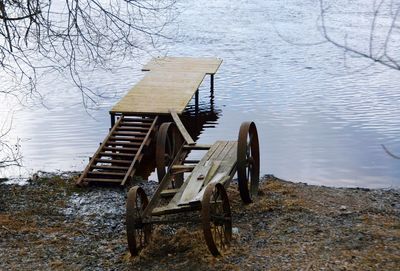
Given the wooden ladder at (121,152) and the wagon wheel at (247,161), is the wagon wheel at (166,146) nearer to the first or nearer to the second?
the wooden ladder at (121,152)

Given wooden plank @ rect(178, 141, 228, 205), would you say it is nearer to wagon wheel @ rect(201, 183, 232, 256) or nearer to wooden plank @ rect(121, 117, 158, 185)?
wagon wheel @ rect(201, 183, 232, 256)

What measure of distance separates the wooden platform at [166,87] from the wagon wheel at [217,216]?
731cm

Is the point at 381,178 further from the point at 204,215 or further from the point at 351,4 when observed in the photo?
the point at 351,4

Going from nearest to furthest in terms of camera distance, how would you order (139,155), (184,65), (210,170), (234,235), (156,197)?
(156,197) < (234,235) < (210,170) < (139,155) < (184,65)

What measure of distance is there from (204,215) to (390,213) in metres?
3.95

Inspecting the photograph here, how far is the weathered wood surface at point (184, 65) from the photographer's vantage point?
63.7ft

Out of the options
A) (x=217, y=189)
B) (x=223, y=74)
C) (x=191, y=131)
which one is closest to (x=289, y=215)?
(x=217, y=189)

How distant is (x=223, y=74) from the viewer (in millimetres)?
21969

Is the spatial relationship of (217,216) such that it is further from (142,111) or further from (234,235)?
(142,111)

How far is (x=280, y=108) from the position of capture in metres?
18.5

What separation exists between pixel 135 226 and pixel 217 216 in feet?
3.22

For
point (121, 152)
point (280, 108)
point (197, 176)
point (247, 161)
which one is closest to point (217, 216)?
point (197, 176)

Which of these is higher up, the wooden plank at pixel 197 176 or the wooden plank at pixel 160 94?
the wooden plank at pixel 197 176

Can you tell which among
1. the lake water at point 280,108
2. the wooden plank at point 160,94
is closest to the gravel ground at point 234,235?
the lake water at point 280,108
